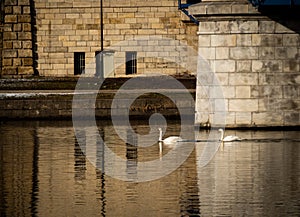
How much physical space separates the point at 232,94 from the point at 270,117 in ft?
3.36

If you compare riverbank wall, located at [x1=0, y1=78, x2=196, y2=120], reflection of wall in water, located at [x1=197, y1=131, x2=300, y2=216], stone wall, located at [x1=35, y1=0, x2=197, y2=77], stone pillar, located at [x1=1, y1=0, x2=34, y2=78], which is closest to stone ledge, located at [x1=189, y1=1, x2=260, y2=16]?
reflection of wall in water, located at [x1=197, y1=131, x2=300, y2=216]

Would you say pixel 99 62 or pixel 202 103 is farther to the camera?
pixel 99 62

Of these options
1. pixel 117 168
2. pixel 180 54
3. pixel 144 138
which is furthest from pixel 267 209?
pixel 180 54

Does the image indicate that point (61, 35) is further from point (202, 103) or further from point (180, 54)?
point (202, 103)

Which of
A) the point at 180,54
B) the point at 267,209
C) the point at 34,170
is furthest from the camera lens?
the point at 180,54

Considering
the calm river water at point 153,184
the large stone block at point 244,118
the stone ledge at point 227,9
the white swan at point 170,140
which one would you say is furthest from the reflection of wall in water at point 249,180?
the stone ledge at point 227,9

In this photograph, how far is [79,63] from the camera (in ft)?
165

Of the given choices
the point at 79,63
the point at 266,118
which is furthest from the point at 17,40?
the point at 266,118

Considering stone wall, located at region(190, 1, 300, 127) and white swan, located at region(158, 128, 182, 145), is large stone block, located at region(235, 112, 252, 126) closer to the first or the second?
stone wall, located at region(190, 1, 300, 127)

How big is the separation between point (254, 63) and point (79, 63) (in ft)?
70.7

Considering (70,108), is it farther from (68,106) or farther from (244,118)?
(244,118)

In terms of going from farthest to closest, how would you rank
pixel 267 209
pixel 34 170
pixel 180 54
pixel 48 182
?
pixel 180 54, pixel 34 170, pixel 48 182, pixel 267 209

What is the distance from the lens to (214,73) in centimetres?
2973

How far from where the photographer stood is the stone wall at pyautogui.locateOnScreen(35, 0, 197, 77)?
49.3 metres
